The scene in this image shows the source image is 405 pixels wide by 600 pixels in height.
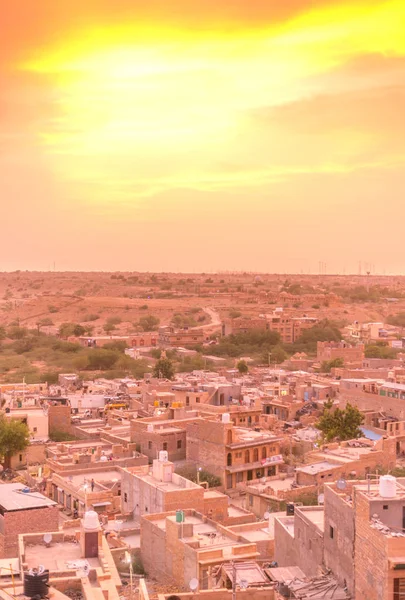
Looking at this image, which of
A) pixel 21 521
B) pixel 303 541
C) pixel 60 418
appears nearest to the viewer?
pixel 303 541

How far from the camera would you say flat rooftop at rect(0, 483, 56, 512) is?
15.2 m

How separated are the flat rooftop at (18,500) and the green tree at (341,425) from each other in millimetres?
13125

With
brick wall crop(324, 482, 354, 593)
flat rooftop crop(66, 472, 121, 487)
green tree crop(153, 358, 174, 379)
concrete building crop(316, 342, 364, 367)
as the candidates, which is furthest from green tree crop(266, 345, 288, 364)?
brick wall crop(324, 482, 354, 593)

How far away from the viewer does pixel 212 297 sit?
11469 centimetres

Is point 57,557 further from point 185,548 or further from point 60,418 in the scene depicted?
point 60,418

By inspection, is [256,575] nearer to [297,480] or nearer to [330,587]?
[330,587]

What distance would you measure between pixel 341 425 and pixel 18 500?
14.2 m

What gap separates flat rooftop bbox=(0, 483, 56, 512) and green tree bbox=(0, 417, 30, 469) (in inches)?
348

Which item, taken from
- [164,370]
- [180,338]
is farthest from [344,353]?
[180,338]

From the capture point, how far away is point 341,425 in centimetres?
2766

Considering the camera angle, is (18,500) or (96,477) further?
(96,477)

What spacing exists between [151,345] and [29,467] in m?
35.7

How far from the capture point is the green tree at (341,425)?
27.5 meters

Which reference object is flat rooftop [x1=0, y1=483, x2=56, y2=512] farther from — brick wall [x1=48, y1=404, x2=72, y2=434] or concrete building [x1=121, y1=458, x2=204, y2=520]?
brick wall [x1=48, y1=404, x2=72, y2=434]
